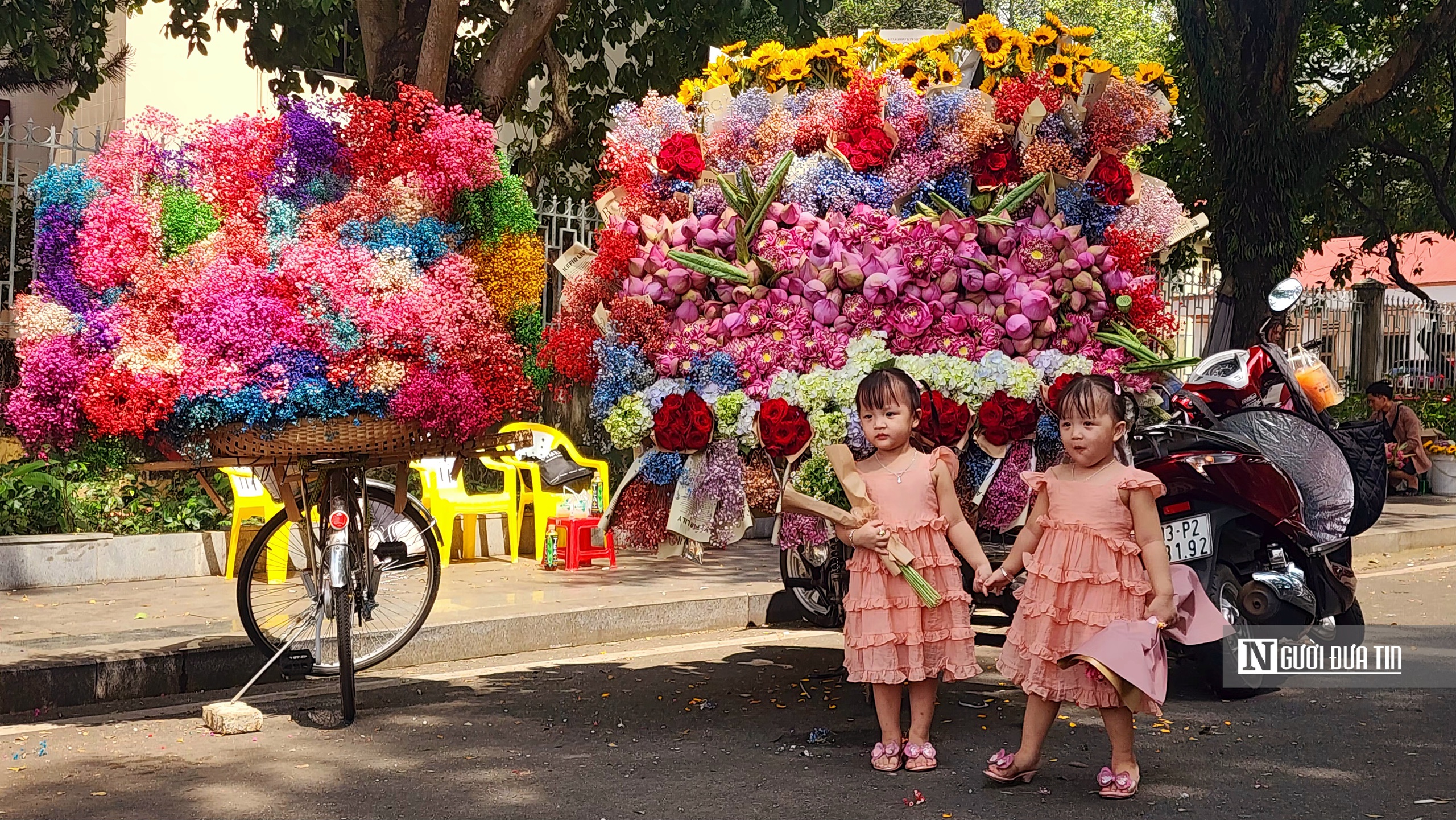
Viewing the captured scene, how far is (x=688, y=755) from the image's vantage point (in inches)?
198

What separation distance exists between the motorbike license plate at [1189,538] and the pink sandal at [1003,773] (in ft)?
5.79

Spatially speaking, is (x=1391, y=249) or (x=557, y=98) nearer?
(x=557, y=98)

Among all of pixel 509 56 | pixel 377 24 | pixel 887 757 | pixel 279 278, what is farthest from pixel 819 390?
pixel 377 24

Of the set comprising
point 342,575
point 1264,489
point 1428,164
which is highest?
point 1428,164

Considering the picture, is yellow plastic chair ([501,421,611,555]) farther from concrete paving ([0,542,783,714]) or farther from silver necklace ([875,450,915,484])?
silver necklace ([875,450,915,484])

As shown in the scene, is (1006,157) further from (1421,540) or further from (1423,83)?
(1423,83)

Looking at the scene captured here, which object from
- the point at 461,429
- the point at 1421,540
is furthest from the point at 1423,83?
the point at 461,429

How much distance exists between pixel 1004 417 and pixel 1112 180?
1043mm

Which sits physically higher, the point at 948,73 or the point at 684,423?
the point at 948,73

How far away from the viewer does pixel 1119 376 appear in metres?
5.18

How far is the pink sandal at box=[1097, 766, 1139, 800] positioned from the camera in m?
4.48

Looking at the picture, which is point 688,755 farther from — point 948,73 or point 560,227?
point 560,227

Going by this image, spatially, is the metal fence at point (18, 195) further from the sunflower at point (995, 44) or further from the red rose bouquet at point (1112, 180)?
the red rose bouquet at point (1112, 180)

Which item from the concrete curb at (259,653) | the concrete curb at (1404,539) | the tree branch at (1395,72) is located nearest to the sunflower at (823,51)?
the concrete curb at (259,653)
